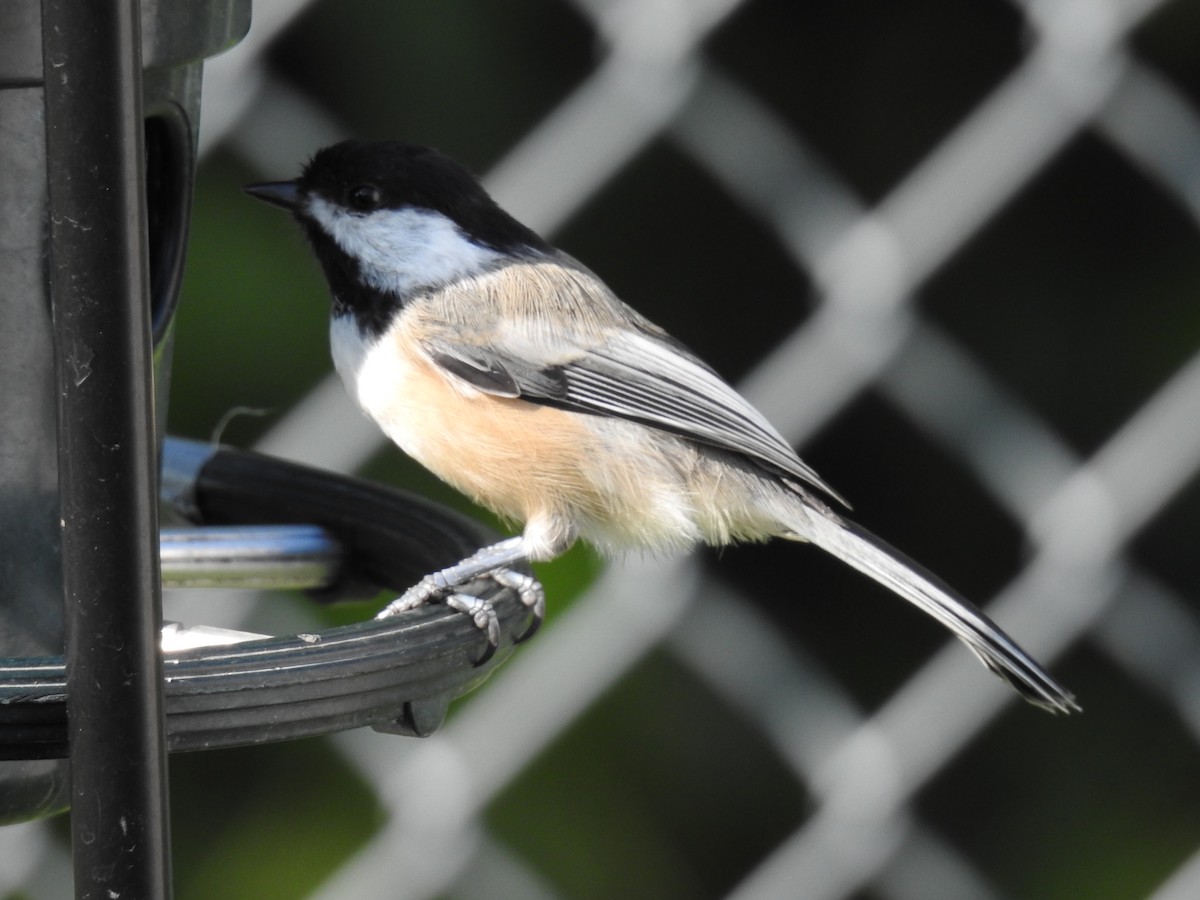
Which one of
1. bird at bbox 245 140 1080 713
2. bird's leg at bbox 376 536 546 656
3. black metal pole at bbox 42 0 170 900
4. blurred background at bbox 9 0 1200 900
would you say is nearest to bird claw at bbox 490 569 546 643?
bird's leg at bbox 376 536 546 656

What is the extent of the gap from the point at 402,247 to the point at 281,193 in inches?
3.6

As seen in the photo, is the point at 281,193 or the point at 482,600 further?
the point at 281,193

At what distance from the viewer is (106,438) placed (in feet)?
1.76

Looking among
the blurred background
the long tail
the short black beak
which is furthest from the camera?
the blurred background

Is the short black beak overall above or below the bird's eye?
below

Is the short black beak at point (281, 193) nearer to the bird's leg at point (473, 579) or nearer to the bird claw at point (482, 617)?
the bird's leg at point (473, 579)

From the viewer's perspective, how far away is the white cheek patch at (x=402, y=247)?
1165 millimetres

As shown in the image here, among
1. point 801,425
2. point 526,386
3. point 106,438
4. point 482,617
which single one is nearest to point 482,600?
point 482,617

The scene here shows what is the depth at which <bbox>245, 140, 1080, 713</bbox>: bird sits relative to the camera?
44.2 inches

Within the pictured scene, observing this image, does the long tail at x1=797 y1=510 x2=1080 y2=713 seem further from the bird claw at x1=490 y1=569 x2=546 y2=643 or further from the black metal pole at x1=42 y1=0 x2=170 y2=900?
the black metal pole at x1=42 y1=0 x2=170 y2=900

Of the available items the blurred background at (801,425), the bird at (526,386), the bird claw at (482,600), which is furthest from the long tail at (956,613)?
the blurred background at (801,425)

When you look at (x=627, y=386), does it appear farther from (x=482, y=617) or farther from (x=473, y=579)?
(x=482, y=617)

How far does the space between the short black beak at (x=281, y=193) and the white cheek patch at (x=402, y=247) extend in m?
0.01

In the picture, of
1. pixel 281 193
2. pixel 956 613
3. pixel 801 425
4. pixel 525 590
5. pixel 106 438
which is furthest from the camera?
pixel 801 425
